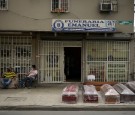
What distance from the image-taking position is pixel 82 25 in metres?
24.0

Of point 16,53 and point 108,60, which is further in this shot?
point 108,60

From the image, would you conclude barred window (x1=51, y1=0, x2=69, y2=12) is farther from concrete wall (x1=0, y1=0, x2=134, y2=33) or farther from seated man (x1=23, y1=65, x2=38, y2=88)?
seated man (x1=23, y1=65, x2=38, y2=88)

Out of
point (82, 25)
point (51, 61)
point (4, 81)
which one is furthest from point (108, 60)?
point (4, 81)

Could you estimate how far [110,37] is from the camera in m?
24.7

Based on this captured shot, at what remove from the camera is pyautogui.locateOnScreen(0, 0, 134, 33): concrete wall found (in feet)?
80.0

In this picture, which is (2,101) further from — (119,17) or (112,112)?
(119,17)

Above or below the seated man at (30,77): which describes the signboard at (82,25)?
above

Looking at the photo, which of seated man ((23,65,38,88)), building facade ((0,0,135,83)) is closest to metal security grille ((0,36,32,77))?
building facade ((0,0,135,83))

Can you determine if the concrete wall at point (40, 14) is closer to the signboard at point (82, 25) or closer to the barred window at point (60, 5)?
the barred window at point (60, 5)

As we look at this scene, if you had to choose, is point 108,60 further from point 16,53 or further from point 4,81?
point 4,81

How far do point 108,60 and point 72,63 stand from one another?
380 centimetres

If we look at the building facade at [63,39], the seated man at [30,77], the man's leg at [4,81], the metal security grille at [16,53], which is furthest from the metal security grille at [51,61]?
the man's leg at [4,81]

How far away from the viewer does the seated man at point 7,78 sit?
23.4 metres

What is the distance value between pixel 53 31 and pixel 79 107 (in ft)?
25.8
